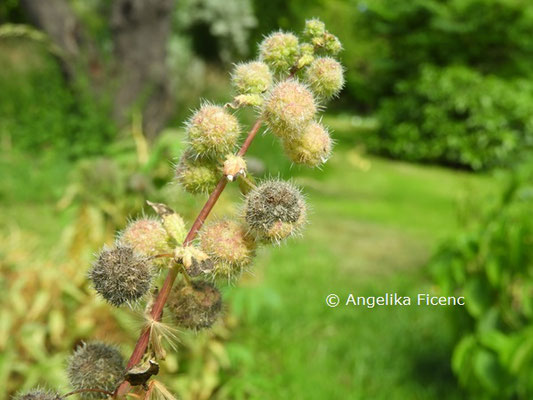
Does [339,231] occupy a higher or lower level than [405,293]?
higher

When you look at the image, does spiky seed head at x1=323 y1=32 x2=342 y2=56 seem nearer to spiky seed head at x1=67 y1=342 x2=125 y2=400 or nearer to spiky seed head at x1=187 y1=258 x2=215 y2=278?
spiky seed head at x1=187 y1=258 x2=215 y2=278

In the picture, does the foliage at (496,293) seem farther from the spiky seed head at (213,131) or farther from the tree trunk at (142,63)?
the tree trunk at (142,63)

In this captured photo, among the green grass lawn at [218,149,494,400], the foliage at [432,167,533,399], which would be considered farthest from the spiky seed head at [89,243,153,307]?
the foliage at [432,167,533,399]

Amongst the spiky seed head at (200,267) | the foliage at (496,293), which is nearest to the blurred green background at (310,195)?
the foliage at (496,293)

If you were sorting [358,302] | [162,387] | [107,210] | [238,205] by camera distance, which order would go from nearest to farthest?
[162,387] < [238,205] < [107,210] < [358,302]

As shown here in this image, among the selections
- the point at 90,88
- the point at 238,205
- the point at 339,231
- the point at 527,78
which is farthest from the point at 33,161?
the point at 527,78

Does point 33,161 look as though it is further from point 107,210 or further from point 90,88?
point 107,210

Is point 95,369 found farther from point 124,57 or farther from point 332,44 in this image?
point 124,57

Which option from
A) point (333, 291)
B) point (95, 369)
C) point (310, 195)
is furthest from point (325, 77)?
point (333, 291)
